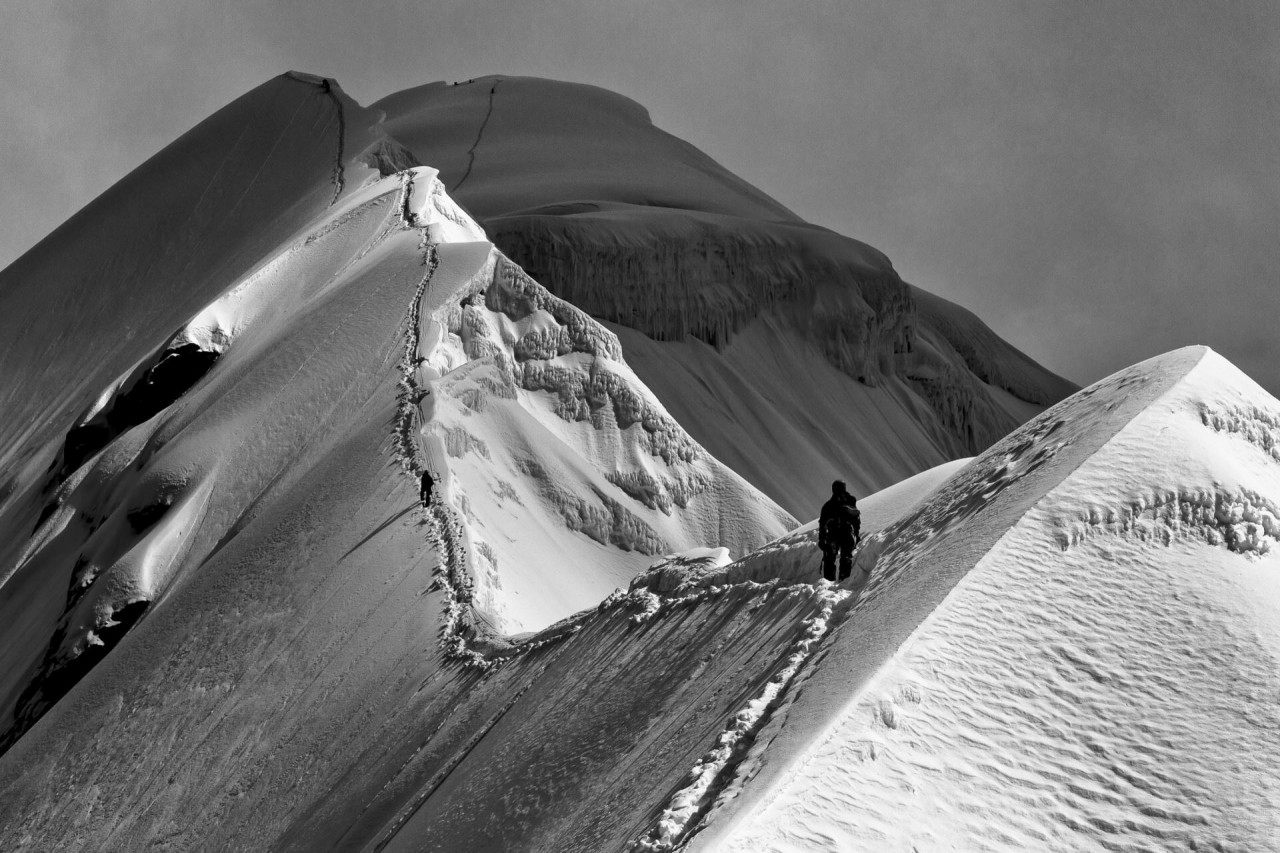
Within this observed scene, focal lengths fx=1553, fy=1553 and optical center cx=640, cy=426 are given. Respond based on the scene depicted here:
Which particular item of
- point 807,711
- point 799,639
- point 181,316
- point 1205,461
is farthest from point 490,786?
point 181,316

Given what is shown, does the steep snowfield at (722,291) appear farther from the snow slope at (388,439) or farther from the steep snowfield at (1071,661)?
the steep snowfield at (1071,661)

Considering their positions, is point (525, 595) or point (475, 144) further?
point (475, 144)

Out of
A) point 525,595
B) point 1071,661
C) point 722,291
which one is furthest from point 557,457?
point 722,291

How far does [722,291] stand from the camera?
66750mm

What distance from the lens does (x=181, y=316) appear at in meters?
48.4

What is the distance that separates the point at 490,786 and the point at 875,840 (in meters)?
6.63

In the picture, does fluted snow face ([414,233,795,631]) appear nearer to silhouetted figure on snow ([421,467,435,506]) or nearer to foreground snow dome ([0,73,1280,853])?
foreground snow dome ([0,73,1280,853])

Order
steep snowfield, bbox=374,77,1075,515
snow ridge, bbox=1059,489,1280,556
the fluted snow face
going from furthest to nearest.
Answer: steep snowfield, bbox=374,77,1075,515 → the fluted snow face → snow ridge, bbox=1059,489,1280,556

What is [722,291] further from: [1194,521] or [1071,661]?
[1071,661]

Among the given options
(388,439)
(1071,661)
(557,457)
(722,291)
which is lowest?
(1071,661)

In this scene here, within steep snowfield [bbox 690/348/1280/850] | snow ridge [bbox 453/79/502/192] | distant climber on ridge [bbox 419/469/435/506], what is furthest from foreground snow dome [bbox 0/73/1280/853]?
snow ridge [bbox 453/79/502/192]

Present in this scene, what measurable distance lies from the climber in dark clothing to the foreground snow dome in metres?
0.30

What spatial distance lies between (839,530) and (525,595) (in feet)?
38.1

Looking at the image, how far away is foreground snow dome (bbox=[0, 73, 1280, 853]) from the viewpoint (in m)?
11.1
